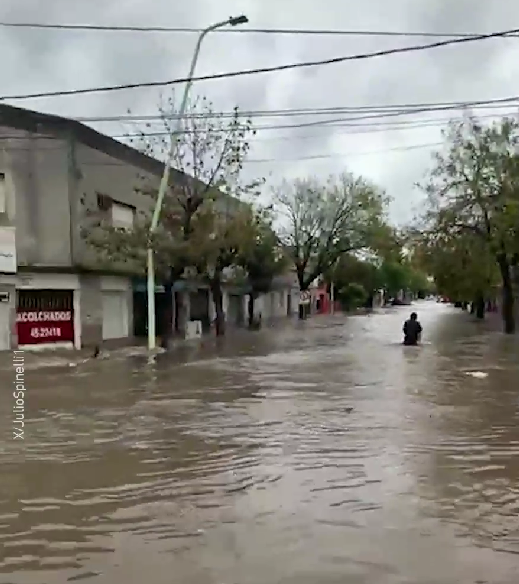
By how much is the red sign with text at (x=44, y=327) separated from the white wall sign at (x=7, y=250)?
5.81 ft

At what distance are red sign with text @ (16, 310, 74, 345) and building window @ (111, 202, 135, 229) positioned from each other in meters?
4.14

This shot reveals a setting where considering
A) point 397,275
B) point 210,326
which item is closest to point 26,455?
point 210,326

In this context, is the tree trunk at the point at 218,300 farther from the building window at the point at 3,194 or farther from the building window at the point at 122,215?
the building window at the point at 3,194

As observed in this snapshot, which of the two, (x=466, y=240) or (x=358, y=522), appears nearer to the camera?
(x=358, y=522)

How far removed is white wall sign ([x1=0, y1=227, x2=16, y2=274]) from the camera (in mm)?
24156

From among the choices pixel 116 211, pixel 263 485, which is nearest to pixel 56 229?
pixel 116 211

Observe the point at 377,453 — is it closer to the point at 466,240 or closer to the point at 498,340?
the point at 498,340

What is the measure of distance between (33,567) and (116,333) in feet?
83.2

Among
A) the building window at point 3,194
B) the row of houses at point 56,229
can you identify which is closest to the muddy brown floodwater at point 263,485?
the row of houses at point 56,229

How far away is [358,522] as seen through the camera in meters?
6.42

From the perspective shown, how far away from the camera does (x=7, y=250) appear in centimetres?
2430

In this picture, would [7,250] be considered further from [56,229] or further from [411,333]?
[411,333]

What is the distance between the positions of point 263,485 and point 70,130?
69.5 feet

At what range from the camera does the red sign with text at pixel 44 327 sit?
25.7 m
